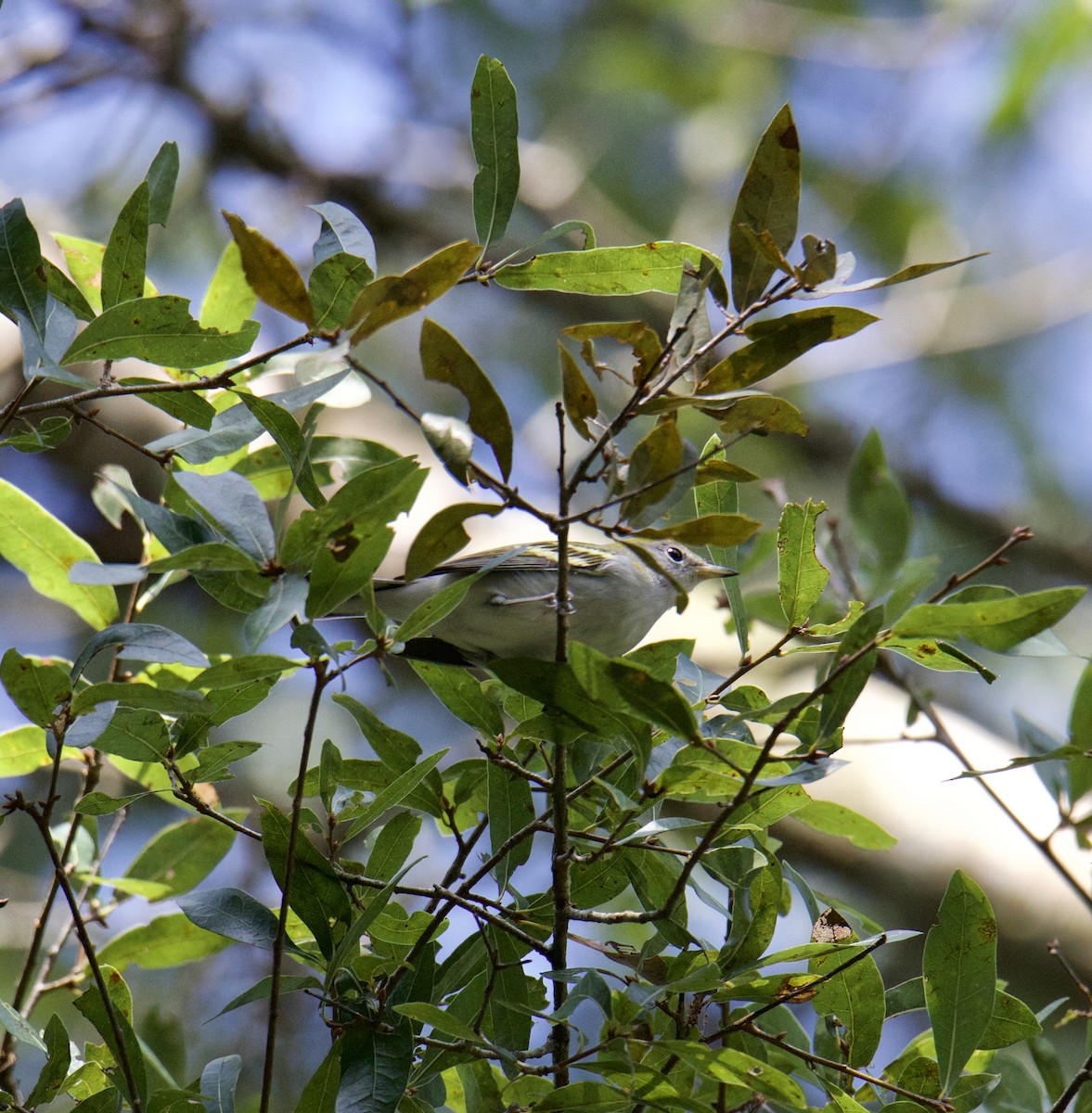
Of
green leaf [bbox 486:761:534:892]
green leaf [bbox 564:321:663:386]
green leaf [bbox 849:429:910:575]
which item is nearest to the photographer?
green leaf [bbox 849:429:910:575]

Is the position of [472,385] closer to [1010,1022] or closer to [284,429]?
[284,429]

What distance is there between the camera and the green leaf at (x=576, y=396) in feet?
4.47

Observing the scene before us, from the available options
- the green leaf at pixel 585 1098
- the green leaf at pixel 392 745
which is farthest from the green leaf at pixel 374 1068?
the green leaf at pixel 392 745

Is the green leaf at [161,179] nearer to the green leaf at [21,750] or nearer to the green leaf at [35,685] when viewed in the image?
the green leaf at [35,685]

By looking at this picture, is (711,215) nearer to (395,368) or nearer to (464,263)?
(395,368)

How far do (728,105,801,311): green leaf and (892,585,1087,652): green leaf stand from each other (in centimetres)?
48

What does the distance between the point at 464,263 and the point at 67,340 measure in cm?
59

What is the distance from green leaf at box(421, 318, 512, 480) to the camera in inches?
52.3

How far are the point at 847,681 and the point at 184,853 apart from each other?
1429 mm

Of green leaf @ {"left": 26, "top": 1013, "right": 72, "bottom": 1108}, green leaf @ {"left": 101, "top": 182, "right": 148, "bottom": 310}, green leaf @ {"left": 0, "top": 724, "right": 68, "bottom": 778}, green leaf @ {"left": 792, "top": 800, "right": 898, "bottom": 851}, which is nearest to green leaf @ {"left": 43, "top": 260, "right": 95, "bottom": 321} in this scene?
green leaf @ {"left": 101, "top": 182, "right": 148, "bottom": 310}

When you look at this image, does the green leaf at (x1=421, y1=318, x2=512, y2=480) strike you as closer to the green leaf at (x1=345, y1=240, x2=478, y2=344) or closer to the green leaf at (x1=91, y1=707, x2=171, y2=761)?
the green leaf at (x1=345, y1=240, x2=478, y2=344)

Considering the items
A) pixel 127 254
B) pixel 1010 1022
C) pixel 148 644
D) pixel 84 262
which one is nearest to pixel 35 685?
pixel 148 644

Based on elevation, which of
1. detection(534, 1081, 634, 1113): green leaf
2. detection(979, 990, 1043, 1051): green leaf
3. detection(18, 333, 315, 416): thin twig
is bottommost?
detection(979, 990, 1043, 1051): green leaf

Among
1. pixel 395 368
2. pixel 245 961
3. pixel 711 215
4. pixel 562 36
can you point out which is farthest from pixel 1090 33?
pixel 245 961
